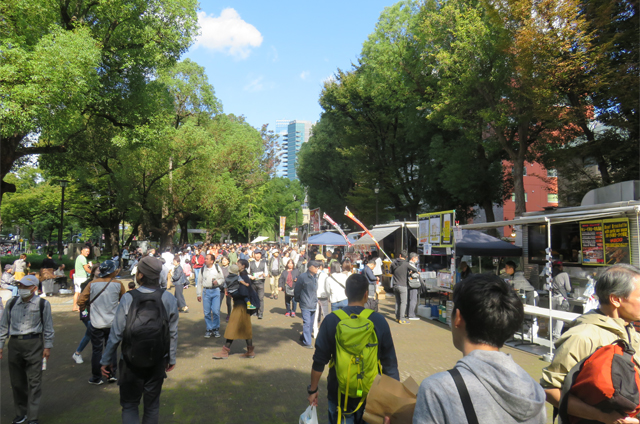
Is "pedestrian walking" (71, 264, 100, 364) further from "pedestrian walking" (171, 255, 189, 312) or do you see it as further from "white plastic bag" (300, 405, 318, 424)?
"pedestrian walking" (171, 255, 189, 312)

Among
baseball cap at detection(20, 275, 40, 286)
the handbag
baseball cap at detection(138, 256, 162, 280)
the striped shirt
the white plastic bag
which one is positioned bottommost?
the white plastic bag

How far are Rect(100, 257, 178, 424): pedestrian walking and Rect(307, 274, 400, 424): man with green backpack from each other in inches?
55.6

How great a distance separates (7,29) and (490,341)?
17.3 metres

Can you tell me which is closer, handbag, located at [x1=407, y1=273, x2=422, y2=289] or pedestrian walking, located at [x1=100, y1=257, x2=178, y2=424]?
pedestrian walking, located at [x1=100, y1=257, x2=178, y2=424]

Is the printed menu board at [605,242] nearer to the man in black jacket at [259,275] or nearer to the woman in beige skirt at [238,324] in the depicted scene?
the woman in beige skirt at [238,324]

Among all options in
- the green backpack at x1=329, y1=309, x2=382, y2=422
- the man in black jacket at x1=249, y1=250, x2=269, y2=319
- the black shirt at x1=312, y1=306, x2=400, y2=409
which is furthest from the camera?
the man in black jacket at x1=249, y1=250, x2=269, y2=319

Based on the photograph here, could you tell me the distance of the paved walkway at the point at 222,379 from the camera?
518 centimetres

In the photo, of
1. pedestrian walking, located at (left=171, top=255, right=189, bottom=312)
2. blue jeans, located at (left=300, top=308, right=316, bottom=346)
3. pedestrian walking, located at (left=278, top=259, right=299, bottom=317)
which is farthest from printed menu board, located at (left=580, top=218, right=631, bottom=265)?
pedestrian walking, located at (left=171, top=255, right=189, bottom=312)

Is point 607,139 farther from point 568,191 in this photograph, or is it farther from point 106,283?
point 106,283

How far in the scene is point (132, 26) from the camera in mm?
16625

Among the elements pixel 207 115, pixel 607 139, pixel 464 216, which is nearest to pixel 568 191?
pixel 607 139

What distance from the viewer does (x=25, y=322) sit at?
476 cm

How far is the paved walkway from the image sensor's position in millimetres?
5180

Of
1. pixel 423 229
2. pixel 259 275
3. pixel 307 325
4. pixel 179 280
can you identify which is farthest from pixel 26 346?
pixel 423 229
